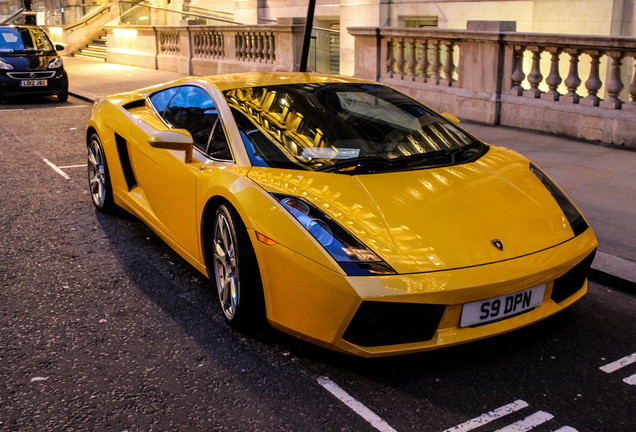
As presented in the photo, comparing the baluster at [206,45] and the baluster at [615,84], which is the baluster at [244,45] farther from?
the baluster at [615,84]

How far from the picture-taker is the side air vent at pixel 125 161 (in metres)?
5.71

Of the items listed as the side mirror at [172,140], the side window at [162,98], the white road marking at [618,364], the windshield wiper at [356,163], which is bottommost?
the white road marking at [618,364]

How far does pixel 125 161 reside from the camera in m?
5.79

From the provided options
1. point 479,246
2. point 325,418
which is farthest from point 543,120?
point 325,418

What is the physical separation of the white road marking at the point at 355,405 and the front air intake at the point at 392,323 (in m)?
0.25

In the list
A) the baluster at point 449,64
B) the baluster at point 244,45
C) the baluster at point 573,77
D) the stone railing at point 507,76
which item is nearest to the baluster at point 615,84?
the stone railing at point 507,76

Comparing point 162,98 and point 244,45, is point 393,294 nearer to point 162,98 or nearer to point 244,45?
point 162,98

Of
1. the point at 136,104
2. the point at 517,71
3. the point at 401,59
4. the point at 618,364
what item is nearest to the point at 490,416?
the point at 618,364

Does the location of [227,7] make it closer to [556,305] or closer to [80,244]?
[80,244]

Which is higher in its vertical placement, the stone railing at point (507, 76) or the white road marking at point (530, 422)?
the stone railing at point (507, 76)

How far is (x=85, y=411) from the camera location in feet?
10.9

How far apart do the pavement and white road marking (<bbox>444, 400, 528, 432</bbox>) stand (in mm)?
1841

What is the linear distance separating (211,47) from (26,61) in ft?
18.5

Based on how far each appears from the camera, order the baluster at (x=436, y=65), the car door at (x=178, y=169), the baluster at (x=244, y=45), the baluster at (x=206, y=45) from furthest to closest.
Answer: the baluster at (x=206, y=45) → the baluster at (x=244, y=45) → the baluster at (x=436, y=65) → the car door at (x=178, y=169)
